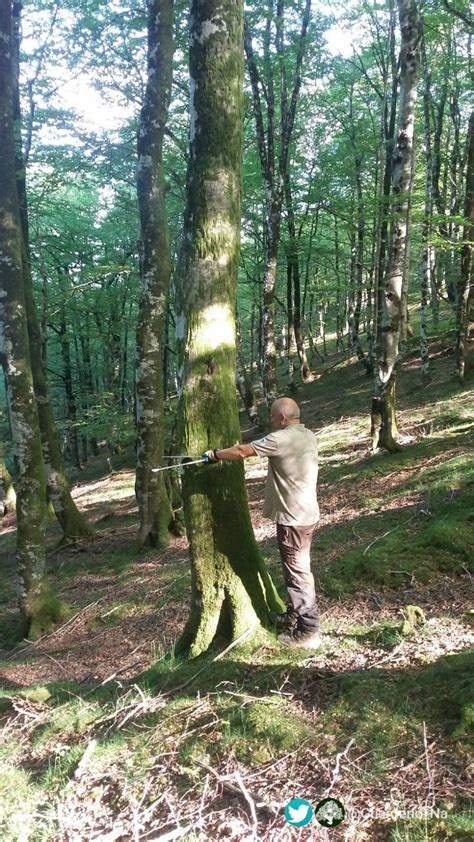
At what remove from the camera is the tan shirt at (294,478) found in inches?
162

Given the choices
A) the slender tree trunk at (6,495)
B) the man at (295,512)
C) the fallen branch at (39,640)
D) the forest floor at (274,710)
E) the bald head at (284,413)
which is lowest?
the slender tree trunk at (6,495)

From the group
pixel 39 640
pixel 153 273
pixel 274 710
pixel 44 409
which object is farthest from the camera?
pixel 44 409

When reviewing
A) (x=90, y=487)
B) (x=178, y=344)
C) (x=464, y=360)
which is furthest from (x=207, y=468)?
(x=90, y=487)

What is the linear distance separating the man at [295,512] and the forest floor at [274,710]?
0.24 metres

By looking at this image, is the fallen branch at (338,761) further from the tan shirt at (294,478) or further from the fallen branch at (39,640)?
the fallen branch at (39,640)

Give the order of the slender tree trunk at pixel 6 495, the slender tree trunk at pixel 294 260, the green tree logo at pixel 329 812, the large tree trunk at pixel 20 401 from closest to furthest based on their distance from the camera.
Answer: the green tree logo at pixel 329 812 < the large tree trunk at pixel 20 401 < the slender tree trunk at pixel 6 495 < the slender tree trunk at pixel 294 260

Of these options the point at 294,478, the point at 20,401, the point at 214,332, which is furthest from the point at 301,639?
the point at 20,401

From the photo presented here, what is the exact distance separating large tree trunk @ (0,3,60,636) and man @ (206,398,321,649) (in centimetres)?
445

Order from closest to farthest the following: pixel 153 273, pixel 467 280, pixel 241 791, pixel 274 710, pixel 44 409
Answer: pixel 241 791, pixel 274 710, pixel 153 273, pixel 44 409, pixel 467 280

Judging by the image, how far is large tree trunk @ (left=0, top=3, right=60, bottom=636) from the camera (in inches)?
284

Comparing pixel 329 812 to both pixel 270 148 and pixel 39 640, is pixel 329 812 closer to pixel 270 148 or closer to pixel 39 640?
pixel 39 640

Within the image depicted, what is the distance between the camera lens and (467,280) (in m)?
12.4

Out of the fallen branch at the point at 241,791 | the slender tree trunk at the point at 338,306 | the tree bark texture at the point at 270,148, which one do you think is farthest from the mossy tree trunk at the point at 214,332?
the slender tree trunk at the point at 338,306

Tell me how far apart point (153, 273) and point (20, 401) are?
3.48m
